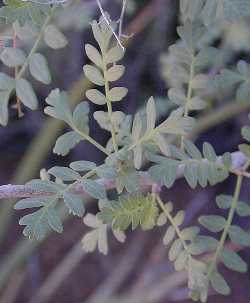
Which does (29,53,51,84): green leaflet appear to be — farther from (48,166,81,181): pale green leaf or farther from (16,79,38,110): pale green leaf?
(48,166,81,181): pale green leaf

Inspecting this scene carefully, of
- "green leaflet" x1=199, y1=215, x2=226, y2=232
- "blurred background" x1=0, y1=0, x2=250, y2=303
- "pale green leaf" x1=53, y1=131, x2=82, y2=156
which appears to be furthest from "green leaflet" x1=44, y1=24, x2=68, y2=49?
"blurred background" x1=0, y1=0, x2=250, y2=303

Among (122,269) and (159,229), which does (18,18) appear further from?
(159,229)

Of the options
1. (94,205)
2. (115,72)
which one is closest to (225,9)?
(115,72)

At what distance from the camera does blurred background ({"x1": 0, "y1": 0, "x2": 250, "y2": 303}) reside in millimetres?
1677

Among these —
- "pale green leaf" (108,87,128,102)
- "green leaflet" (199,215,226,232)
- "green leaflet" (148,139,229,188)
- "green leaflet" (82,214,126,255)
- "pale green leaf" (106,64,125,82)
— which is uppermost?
"pale green leaf" (106,64,125,82)

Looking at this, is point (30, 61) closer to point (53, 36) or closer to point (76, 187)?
point (53, 36)

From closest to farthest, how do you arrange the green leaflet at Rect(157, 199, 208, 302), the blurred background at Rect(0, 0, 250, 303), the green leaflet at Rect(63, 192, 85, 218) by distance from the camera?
the green leaflet at Rect(63, 192, 85, 218)
the green leaflet at Rect(157, 199, 208, 302)
the blurred background at Rect(0, 0, 250, 303)

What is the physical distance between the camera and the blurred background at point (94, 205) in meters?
1.68

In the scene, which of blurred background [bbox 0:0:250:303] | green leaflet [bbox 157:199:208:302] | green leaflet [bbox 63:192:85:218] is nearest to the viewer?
green leaflet [bbox 63:192:85:218]

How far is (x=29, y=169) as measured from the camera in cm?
168

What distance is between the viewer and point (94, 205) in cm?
216

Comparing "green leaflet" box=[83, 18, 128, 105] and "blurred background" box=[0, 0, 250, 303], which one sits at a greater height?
"green leaflet" box=[83, 18, 128, 105]

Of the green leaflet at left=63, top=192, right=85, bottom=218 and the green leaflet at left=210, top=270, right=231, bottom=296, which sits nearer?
the green leaflet at left=63, top=192, right=85, bottom=218

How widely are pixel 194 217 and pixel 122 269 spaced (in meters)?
0.36
